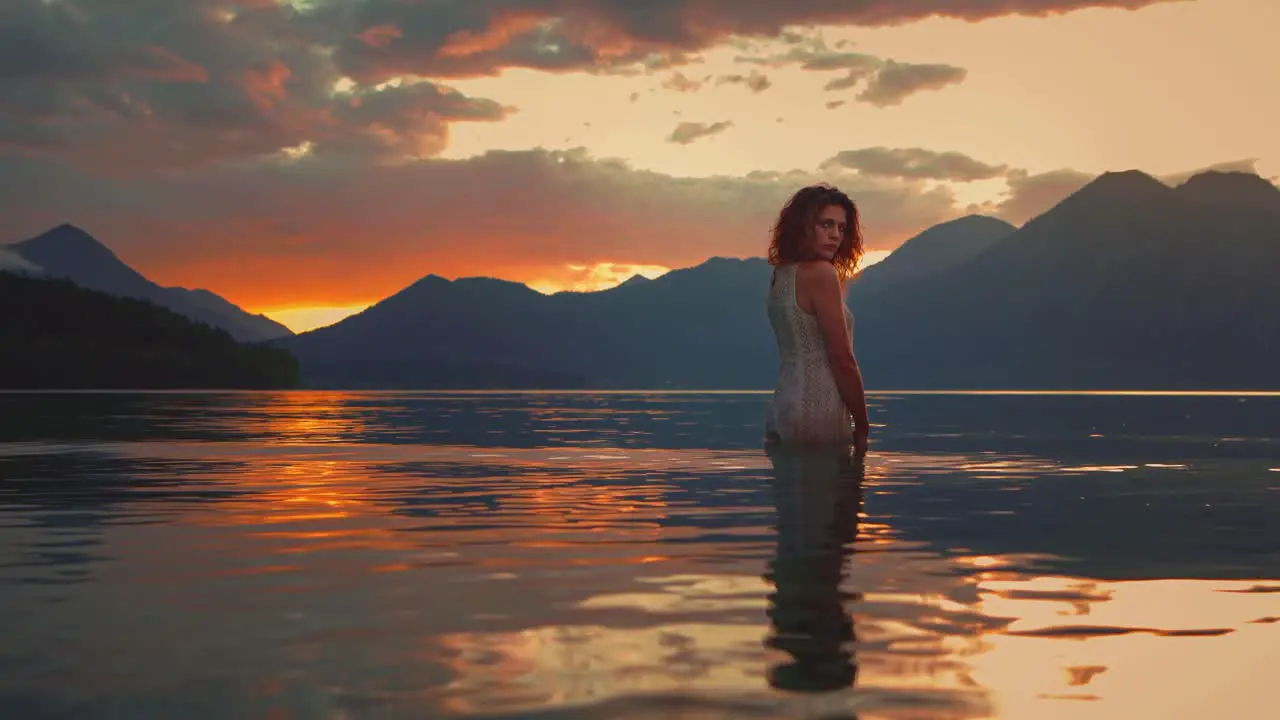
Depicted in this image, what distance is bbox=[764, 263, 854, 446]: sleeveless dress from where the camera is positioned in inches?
592

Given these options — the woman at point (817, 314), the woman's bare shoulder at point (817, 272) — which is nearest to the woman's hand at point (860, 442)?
the woman at point (817, 314)

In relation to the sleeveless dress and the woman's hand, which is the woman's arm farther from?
the sleeveless dress

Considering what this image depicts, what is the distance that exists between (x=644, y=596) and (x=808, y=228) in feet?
24.9

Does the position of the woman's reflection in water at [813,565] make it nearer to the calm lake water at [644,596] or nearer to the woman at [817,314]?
the calm lake water at [644,596]

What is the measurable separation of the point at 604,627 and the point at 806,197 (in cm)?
883

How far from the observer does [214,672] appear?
5980 mm

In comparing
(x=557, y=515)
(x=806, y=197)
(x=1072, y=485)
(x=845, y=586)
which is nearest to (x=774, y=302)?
(x=806, y=197)

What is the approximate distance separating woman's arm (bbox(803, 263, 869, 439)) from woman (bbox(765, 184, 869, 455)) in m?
0.01

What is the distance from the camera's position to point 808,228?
1502 centimetres

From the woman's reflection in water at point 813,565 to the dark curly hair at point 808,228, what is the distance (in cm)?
211

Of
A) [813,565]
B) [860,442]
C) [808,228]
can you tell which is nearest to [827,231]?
[808,228]

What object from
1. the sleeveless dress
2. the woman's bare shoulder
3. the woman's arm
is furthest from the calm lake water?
the woman's bare shoulder

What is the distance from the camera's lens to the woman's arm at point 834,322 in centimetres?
1467

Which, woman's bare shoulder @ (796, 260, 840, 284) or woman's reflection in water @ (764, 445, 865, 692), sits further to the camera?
woman's bare shoulder @ (796, 260, 840, 284)
